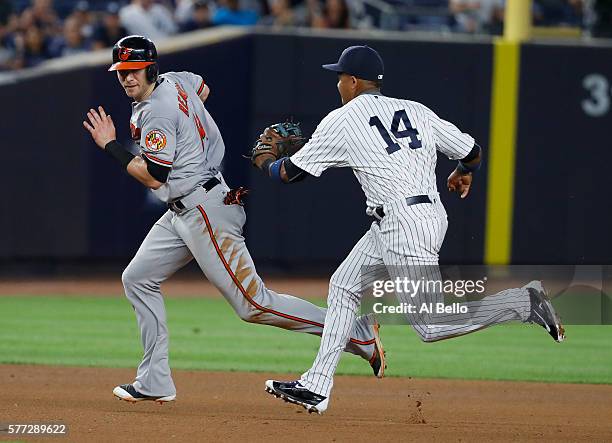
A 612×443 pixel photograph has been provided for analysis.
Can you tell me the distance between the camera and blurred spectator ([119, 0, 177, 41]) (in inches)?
559

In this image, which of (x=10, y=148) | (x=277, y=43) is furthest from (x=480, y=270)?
(x=10, y=148)

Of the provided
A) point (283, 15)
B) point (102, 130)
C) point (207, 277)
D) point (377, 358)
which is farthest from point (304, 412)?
point (283, 15)

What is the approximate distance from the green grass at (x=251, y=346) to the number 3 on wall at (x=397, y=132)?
107 inches

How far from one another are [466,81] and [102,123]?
25.3ft

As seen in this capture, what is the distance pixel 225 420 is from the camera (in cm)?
616

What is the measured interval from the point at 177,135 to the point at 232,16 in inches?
318

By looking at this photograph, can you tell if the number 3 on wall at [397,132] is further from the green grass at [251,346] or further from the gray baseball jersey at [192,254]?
the green grass at [251,346]

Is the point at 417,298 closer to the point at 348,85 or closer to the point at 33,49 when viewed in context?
the point at 348,85

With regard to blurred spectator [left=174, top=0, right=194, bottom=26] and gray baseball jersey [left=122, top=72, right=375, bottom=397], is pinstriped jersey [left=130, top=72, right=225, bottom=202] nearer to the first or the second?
gray baseball jersey [left=122, top=72, right=375, bottom=397]

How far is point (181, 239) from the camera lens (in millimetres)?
6488

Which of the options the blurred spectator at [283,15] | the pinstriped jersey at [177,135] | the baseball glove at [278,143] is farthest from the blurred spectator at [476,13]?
the baseball glove at [278,143]

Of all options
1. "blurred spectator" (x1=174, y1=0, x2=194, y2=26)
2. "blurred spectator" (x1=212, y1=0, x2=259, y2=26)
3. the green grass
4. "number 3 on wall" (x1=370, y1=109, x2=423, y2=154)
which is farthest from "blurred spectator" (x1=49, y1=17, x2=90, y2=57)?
"number 3 on wall" (x1=370, y1=109, x2=423, y2=154)

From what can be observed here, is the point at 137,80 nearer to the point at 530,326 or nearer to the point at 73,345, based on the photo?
the point at 73,345

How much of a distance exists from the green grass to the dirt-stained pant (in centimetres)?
181
